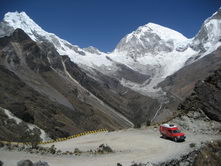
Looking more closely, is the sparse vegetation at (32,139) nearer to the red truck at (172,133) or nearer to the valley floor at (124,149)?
the valley floor at (124,149)

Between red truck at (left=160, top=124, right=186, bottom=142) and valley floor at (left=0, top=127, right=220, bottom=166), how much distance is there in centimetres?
59

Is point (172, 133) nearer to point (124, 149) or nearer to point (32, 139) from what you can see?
point (124, 149)

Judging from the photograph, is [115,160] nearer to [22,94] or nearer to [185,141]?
[185,141]

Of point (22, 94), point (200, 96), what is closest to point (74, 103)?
point (22, 94)

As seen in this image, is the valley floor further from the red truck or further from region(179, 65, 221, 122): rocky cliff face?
region(179, 65, 221, 122): rocky cliff face

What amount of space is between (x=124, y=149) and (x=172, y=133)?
253 inches

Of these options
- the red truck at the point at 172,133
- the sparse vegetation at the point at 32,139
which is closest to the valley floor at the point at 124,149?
the red truck at the point at 172,133

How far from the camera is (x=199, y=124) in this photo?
3550 cm

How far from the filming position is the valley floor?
2361 centimetres

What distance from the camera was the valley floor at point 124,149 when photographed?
23612 millimetres

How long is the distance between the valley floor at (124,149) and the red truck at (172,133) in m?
0.59

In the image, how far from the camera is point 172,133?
31.7 metres

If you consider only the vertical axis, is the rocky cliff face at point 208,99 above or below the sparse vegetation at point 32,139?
above

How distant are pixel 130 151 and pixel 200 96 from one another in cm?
1447
